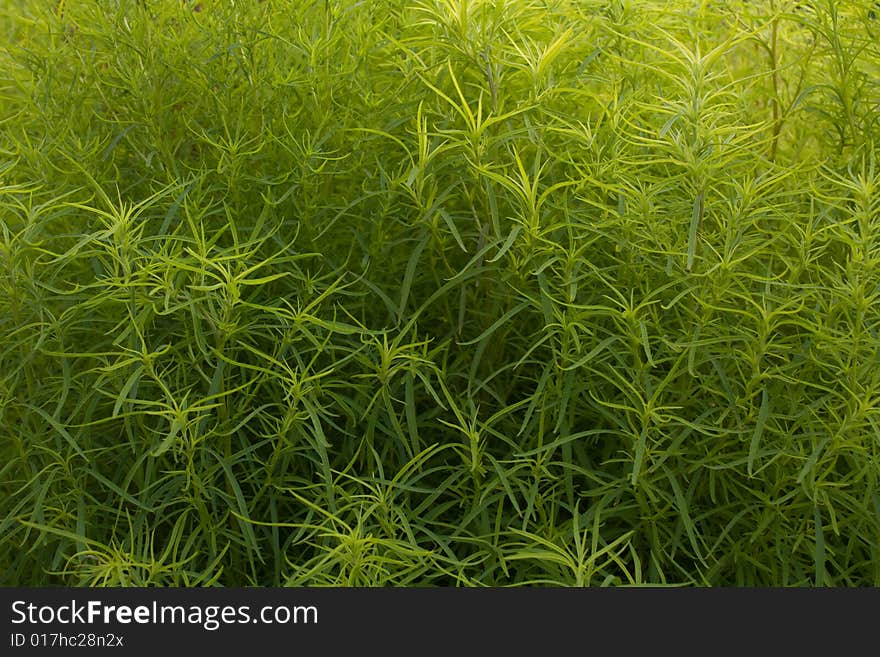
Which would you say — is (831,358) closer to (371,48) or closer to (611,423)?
(611,423)

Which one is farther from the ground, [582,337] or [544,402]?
[582,337]

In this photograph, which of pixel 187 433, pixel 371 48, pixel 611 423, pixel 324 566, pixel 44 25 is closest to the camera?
pixel 324 566

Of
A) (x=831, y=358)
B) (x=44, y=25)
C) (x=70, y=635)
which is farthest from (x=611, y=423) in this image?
(x=44, y=25)

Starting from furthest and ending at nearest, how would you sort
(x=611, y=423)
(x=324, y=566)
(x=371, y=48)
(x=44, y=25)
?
(x=44, y=25), (x=371, y=48), (x=611, y=423), (x=324, y=566)

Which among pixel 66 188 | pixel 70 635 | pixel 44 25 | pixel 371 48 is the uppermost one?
pixel 44 25

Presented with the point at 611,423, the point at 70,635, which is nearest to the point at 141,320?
the point at 70,635

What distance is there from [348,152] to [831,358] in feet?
3.24

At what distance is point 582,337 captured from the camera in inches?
68.8

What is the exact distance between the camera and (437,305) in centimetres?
193

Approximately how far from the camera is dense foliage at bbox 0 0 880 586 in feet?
5.39

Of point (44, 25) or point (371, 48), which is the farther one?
point (44, 25)

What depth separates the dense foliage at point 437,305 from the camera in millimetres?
1642

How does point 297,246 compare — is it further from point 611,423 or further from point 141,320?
point 611,423

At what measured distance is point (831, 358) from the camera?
68.6 inches
